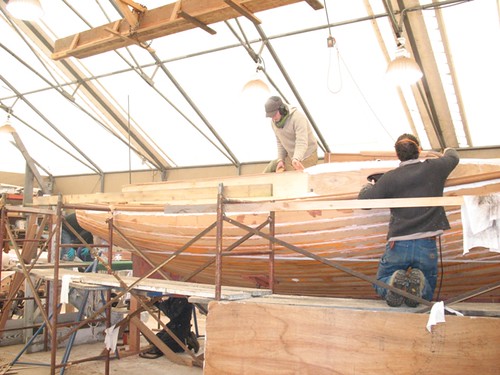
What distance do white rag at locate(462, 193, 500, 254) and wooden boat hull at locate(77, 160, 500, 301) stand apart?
0.46 meters

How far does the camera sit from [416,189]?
282cm

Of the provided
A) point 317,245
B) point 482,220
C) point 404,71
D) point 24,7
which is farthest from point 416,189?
point 24,7

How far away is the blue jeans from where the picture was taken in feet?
9.29

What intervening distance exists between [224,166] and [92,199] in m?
7.52

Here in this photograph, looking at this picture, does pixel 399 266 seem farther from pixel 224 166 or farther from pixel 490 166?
pixel 224 166

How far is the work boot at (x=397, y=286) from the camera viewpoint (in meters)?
2.80

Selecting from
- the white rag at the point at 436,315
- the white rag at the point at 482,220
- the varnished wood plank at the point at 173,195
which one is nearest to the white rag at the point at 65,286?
the varnished wood plank at the point at 173,195

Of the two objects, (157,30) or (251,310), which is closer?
(251,310)

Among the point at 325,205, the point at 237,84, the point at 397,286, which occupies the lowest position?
the point at 397,286

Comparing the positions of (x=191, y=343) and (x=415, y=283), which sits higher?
(x=415, y=283)

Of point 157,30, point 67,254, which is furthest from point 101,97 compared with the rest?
point 157,30

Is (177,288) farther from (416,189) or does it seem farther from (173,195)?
(416,189)

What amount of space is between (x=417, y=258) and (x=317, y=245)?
1.06 meters

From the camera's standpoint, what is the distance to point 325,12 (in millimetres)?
7543
